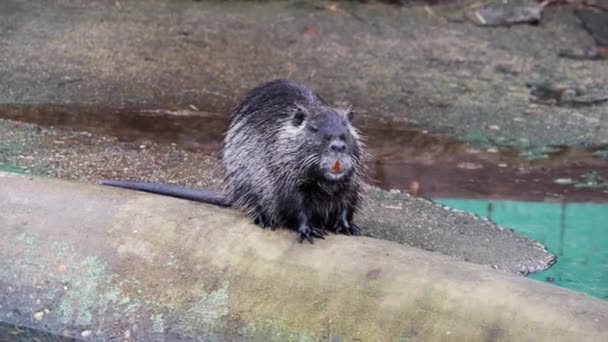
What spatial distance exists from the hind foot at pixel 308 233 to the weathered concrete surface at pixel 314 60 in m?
2.65

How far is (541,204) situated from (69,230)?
8.24 ft

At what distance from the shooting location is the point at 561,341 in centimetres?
324

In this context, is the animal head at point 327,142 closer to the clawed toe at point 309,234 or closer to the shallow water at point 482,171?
the clawed toe at point 309,234

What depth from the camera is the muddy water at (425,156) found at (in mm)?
5602

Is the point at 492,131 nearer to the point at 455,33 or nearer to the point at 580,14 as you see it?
the point at 455,33

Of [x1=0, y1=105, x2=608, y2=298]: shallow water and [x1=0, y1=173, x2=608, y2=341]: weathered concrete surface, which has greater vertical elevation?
[x1=0, y1=173, x2=608, y2=341]: weathered concrete surface

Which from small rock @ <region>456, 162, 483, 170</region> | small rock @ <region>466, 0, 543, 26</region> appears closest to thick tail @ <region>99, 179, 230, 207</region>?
small rock @ <region>456, 162, 483, 170</region>

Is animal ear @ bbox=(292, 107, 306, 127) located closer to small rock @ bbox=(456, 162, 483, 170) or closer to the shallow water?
the shallow water

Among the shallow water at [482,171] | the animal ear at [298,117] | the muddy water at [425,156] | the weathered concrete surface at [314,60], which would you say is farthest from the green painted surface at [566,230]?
the animal ear at [298,117]

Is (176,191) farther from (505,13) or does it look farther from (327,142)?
(505,13)

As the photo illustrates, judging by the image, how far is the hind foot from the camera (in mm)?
3914

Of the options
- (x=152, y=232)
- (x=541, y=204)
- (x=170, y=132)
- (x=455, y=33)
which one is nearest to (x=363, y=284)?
(x=152, y=232)

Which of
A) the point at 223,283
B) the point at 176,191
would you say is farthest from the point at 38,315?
the point at 176,191

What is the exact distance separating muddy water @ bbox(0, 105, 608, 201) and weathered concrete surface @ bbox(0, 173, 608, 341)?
1717mm
